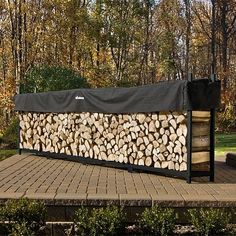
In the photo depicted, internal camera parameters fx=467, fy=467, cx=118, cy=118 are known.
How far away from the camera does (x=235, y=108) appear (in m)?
35.1

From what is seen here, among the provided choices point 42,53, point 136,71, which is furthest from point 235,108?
point 42,53

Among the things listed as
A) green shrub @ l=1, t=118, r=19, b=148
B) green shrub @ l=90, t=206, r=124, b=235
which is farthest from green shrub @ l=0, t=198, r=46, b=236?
green shrub @ l=1, t=118, r=19, b=148

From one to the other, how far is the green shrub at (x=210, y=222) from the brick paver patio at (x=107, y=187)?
41 centimetres

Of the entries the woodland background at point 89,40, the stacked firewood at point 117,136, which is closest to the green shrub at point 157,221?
the stacked firewood at point 117,136

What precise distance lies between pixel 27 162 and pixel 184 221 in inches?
244

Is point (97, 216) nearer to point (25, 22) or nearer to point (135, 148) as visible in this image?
point (135, 148)

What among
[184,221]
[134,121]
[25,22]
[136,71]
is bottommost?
[184,221]

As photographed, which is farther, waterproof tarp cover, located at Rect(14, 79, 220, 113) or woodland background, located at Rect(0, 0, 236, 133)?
woodland background, located at Rect(0, 0, 236, 133)

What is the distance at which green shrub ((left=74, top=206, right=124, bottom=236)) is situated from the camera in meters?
5.86

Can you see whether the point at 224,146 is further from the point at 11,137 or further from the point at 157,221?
the point at 157,221

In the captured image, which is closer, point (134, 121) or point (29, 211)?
point (29, 211)

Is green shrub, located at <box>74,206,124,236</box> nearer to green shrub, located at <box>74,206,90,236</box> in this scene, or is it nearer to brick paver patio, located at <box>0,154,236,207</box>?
green shrub, located at <box>74,206,90,236</box>

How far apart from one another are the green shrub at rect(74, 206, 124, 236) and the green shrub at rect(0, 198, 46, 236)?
→ 0.51 metres

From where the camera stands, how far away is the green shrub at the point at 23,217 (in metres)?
5.90
